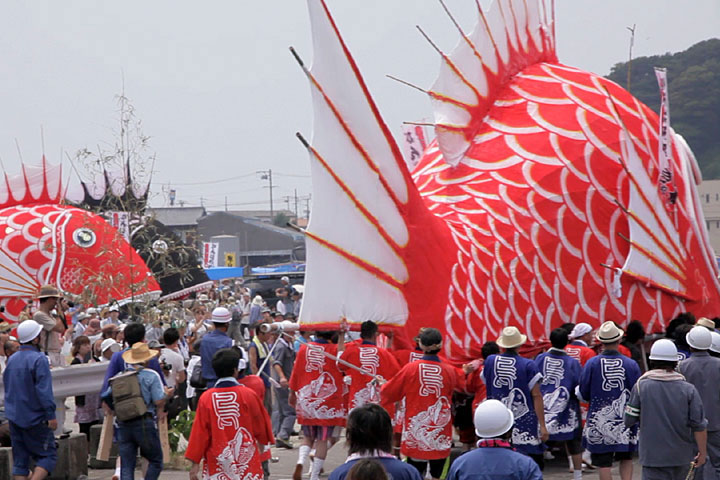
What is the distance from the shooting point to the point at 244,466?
20.9 ft

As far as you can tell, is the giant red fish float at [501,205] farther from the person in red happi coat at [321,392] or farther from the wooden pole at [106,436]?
the wooden pole at [106,436]

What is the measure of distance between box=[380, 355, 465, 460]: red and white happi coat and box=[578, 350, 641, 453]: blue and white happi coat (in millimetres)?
1108

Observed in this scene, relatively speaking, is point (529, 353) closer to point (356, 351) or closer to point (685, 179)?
point (356, 351)

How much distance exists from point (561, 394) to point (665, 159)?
338cm

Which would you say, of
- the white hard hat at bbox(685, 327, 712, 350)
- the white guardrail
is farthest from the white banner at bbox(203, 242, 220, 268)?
the white hard hat at bbox(685, 327, 712, 350)

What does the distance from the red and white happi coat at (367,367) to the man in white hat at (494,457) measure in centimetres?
414

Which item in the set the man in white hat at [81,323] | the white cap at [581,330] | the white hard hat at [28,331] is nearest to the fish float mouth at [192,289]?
the man in white hat at [81,323]

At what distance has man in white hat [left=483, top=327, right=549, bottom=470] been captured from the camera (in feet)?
25.3

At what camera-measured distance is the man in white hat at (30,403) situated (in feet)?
25.1

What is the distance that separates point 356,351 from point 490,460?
434cm

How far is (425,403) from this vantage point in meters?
7.56

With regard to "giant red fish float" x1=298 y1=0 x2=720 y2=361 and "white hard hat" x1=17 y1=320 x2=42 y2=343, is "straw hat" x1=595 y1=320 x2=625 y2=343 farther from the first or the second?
"white hard hat" x1=17 y1=320 x2=42 y2=343

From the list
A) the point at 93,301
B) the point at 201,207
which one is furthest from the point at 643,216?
the point at 201,207

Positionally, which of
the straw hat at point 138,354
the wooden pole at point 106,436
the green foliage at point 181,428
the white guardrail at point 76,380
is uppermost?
the straw hat at point 138,354
